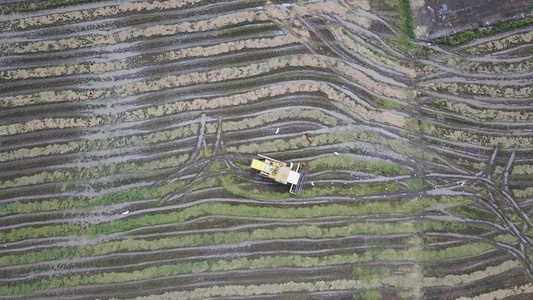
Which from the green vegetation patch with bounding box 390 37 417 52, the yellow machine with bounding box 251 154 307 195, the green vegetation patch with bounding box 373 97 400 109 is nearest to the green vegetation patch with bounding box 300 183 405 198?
the yellow machine with bounding box 251 154 307 195

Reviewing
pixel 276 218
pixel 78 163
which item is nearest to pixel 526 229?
pixel 276 218

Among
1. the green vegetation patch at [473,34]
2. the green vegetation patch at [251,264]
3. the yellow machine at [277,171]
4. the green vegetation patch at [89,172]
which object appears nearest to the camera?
the yellow machine at [277,171]

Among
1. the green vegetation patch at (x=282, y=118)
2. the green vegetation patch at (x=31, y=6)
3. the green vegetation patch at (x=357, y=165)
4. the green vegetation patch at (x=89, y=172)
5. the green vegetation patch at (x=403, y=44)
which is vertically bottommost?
the green vegetation patch at (x=89, y=172)

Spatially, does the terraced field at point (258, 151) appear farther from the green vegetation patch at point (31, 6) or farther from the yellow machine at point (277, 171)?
the yellow machine at point (277, 171)

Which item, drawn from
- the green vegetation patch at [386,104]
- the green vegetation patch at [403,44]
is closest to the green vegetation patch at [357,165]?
the green vegetation patch at [386,104]

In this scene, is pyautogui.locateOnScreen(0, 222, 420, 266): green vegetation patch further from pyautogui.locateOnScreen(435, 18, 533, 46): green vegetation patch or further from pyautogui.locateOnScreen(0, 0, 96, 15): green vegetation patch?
pyautogui.locateOnScreen(0, 0, 96, 15): green vegetation patch

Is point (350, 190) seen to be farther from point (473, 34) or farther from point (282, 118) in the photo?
point (473, 34)

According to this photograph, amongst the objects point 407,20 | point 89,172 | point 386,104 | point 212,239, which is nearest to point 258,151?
point 212,239
